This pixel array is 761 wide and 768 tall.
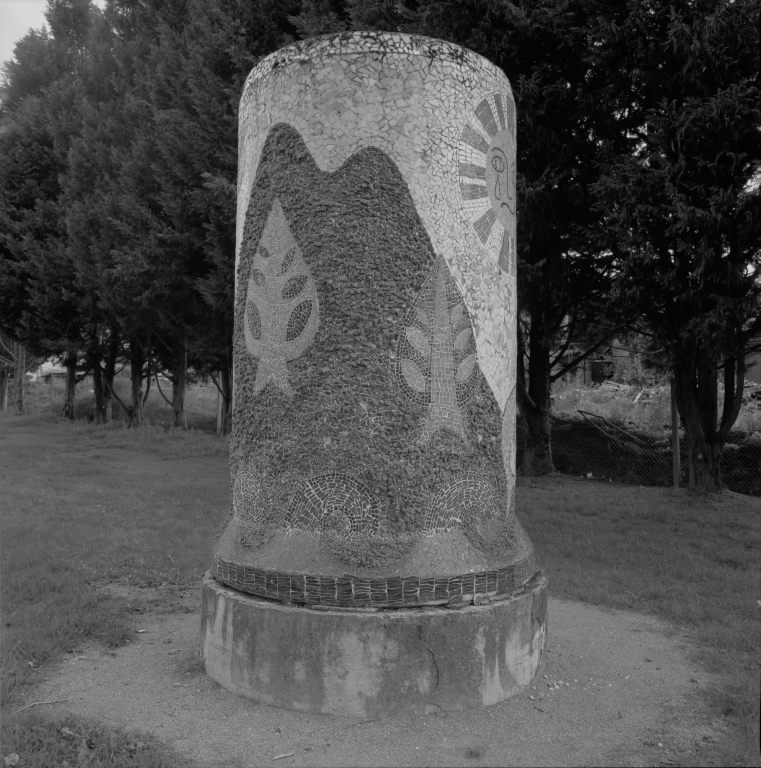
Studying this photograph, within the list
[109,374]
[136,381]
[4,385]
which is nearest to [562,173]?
[136,381]

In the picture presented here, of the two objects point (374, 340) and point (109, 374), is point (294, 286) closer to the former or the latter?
point (374, 340)

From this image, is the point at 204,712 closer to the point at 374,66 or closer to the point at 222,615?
the point at 222,615

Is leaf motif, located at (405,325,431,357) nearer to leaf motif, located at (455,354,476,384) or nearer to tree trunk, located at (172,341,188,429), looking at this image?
leaf motif, located at (455,354,476,384)

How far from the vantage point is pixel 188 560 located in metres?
7.77

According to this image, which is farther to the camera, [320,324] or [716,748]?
[320,324]

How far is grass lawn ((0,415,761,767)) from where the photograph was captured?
13.7 feet

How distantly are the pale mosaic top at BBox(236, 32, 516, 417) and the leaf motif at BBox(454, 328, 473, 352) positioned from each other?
0.10 metres

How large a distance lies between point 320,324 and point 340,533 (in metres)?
1.15

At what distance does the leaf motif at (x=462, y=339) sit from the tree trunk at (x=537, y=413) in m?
9.17

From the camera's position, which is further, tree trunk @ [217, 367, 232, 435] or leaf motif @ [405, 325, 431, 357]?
tree trunk @ [217, 367, 232, 435]

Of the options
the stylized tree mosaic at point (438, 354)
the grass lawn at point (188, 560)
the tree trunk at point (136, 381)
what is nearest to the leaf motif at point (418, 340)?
the stylized tree mosaic at point (438, 354)

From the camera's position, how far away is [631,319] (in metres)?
10.4

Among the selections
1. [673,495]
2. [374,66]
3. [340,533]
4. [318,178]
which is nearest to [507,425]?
[340,533]

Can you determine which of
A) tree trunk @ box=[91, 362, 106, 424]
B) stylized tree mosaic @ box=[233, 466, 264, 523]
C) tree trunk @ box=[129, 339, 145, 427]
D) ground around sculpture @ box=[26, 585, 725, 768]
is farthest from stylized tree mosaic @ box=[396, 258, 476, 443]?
tree trunk @ box=[91, 362, 106, 424]
